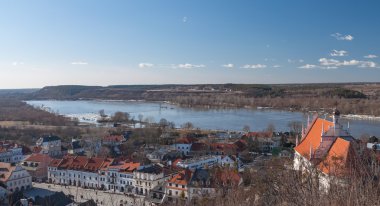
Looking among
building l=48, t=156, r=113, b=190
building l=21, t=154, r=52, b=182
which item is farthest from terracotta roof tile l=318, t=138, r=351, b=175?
building l=21, t=154, r=52, b=182

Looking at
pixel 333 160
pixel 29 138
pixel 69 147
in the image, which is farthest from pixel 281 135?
pixel 333 160

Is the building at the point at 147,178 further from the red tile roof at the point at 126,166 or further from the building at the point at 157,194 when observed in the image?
the building at the point at 157,194

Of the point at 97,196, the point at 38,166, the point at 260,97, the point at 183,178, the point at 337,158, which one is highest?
the point at 337,158

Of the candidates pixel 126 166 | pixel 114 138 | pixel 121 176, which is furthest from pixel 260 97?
pixel 121 176

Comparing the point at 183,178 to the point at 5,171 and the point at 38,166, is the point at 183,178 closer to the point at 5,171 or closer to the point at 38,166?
the point at 5,171

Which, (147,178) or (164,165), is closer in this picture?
(147,178)

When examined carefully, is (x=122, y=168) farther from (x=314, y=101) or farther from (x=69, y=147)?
(x=314, y=101)

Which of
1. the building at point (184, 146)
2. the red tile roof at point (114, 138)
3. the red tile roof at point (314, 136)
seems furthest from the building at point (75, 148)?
the red tile roof at point (314, 136)
